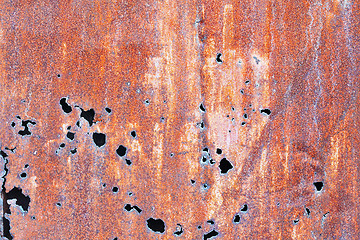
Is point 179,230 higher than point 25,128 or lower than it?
lower

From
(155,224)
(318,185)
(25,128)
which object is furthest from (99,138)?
(318,185)

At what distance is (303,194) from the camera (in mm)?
1239

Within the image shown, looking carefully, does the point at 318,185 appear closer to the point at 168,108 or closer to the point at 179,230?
the point at 179,230

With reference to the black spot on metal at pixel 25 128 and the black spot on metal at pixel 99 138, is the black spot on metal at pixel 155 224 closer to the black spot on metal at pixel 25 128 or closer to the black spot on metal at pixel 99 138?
the black spot on metal at pixel 99 138

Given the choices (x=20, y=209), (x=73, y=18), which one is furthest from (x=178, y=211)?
(x=73, y=18)

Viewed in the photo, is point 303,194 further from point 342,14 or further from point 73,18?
point 73,18

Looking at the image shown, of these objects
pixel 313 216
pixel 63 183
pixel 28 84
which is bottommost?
pixel 313 216

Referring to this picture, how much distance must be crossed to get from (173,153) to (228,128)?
0.91 ft

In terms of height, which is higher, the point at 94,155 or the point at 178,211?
the point at 94,155

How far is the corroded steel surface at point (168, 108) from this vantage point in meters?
1.23

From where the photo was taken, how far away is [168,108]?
1.24 meters

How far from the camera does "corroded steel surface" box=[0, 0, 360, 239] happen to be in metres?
1.23

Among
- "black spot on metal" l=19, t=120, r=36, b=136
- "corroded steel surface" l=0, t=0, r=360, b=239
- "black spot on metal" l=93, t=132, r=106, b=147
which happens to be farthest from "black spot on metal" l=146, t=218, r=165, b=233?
"black spot on metal" l=19, t=120, r=36, b=136

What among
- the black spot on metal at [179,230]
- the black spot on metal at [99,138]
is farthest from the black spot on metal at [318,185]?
the black spot on metal at [99,138]
